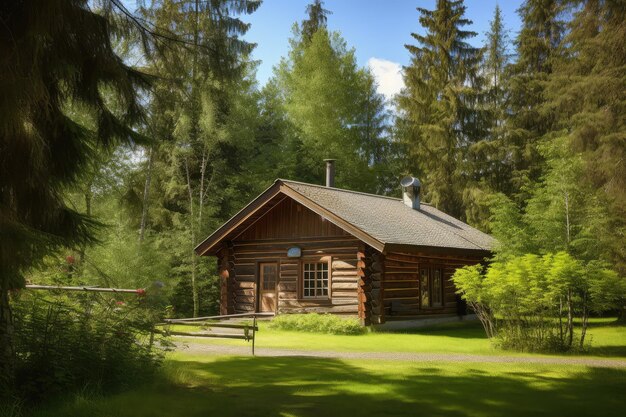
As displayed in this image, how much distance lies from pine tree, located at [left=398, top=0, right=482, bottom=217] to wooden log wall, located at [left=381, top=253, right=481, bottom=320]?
35.0 ft

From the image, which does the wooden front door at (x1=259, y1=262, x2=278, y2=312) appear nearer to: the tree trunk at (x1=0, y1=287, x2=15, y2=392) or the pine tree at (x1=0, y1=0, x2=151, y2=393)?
the pine tree at (x1=0, y1=0, x2=151, y2=393)

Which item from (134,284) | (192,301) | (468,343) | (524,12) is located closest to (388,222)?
(468,343)

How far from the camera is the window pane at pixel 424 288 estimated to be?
2120cm

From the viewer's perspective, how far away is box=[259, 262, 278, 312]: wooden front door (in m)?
21.3

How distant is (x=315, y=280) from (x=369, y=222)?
112 inches

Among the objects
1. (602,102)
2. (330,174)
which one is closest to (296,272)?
(330,174)

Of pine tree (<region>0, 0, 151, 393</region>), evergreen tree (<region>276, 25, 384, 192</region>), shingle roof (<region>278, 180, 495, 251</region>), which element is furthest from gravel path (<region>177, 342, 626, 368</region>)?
evergreen tree (<region>276, 25, 384, 192</region>)

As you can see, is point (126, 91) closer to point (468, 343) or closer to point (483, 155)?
point (468, 343)

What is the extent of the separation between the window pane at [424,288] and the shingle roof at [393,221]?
1364 millimetres

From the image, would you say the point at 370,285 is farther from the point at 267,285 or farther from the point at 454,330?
the point at 267,285

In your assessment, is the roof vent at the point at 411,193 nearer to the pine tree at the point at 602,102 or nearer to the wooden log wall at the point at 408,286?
the wooden log wall at the point at 408,286

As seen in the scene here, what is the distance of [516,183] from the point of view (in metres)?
30.0

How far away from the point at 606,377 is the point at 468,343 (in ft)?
17.4

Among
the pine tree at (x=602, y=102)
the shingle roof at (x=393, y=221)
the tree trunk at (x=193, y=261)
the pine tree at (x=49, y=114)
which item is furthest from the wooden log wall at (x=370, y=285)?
the pine tree at (x=49, y=114)
